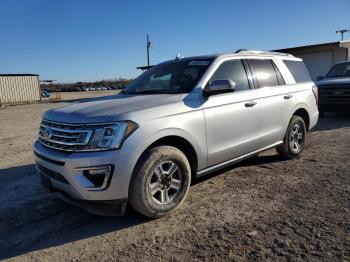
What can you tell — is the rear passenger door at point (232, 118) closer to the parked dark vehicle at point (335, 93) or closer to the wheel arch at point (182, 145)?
the wheel arch at point (182, 145)

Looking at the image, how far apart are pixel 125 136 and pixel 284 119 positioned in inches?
128

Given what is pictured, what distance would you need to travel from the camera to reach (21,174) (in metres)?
6.00

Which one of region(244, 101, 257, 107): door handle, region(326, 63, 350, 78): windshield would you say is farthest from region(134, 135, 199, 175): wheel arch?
region(326, 63, 350, 78): windshield

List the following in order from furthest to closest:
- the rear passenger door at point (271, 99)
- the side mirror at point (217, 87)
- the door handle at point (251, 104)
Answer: the rear passenger door at point (271, 99)
the door handle at point (251, 104)
the side mirror at point (217, 87)

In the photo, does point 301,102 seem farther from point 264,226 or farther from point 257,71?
point 264,226

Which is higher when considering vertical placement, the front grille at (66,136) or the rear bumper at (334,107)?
the front grille at (66,136)

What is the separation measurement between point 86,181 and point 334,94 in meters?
9.97

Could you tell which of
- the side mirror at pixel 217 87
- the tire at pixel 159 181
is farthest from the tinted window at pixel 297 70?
the tire at pixel 159 181

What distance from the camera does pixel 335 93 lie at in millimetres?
11164

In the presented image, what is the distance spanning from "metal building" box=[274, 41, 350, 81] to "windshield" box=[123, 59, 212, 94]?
18.7 meters

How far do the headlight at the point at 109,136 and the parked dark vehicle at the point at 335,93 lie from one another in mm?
9553

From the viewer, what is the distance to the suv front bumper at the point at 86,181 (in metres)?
3.39

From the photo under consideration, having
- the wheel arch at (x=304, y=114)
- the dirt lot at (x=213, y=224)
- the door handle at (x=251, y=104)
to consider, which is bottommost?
the dirt lot at (x=213, y=224)

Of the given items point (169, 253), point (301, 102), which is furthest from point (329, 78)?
point (169, 253)
